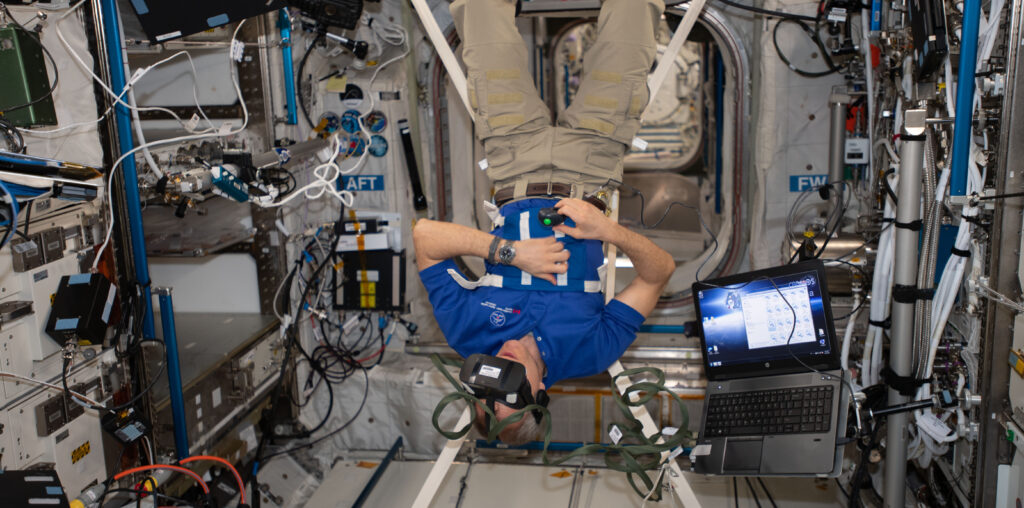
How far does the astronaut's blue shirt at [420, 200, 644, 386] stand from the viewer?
2959 mm

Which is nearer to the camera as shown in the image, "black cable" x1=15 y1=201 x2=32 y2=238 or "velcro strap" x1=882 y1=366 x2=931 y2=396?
"black cable" x1=15 y1=201 x2=32 y2=238

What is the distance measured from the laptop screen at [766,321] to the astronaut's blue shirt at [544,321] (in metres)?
0.29

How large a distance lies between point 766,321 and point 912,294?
508 mm

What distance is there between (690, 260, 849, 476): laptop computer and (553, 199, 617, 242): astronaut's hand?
19.1 inches

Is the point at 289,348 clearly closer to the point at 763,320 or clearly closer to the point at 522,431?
the point at 522,431

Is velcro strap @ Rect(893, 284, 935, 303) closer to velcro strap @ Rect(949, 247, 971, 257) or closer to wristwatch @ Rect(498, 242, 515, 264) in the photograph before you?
velcro strap @ Rect(949, 247, 971, 257)

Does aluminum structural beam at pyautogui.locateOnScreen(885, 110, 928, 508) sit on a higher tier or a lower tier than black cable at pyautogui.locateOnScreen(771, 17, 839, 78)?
lower

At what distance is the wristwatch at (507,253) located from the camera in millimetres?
2887

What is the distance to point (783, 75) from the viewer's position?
386 cm

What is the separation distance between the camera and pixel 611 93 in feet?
10.6

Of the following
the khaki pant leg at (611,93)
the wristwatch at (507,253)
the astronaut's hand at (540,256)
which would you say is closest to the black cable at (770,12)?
the khaki pant leg at (611,93)

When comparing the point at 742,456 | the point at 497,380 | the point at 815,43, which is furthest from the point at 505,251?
the point at 815,43

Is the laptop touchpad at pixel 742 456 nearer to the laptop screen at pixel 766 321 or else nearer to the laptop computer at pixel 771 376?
the laptop computer at pixel 771 376

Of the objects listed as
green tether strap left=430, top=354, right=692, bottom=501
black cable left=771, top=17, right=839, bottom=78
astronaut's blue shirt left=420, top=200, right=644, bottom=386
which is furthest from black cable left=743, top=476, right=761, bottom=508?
black cable left=771, top=17, right=839, bottom=78
